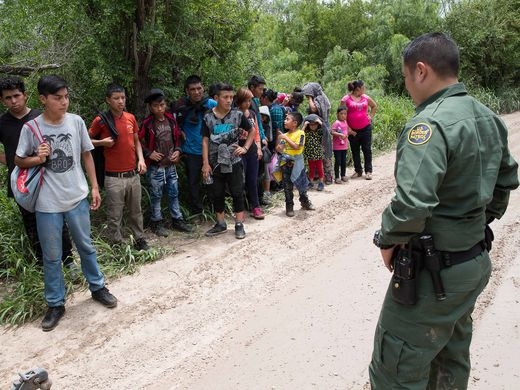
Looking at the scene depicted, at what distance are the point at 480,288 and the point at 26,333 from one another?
134 inches

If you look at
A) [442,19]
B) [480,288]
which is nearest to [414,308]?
[480,288]

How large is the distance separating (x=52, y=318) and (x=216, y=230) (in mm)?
2308

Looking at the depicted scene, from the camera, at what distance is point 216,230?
5.69 meters

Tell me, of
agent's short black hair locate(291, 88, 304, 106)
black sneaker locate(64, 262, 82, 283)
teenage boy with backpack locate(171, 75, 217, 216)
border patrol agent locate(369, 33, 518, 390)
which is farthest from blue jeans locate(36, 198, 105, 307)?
agent's short black hair locate(291, 88, 304, 106)

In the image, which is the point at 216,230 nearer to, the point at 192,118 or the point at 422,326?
the point at 192,118

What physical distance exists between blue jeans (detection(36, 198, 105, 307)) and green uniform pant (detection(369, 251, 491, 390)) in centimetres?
275

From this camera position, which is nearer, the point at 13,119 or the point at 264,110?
the point at 13,119

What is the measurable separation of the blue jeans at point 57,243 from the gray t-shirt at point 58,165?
0.08 metres

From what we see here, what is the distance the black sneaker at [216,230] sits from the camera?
5.65m

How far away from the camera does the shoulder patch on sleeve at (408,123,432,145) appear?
6.38 feet

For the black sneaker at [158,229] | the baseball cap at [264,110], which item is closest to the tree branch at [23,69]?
the black sneaker at [158,229]

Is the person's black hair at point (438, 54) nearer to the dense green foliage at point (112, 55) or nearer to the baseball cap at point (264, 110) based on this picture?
the dense green foliage at point (112, 55)

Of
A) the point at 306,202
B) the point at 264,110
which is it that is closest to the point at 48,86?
the point at 264,110

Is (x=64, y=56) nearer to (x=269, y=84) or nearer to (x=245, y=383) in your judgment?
(x=245, y=383)
